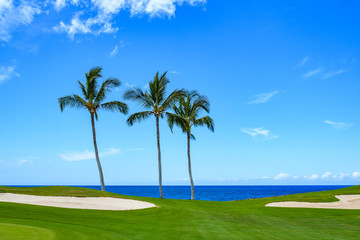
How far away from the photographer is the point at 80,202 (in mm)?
21125

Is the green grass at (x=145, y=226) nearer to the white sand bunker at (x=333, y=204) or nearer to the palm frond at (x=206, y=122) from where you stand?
the white sand bunker at (x=333, y=204)

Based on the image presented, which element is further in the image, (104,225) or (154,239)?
(104,225)

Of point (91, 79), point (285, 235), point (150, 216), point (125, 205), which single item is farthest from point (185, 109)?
point (285, 235)

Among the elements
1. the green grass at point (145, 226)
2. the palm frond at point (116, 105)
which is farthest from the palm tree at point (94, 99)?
the green grass at point (145, 226)

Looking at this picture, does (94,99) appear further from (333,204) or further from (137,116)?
(333,204)

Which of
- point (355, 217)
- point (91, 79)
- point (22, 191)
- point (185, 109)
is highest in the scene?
point (91, 79)

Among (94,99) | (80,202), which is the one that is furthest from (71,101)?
(80,202)

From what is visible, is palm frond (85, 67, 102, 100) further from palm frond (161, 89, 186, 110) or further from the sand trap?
the sand trap

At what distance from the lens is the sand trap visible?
65.6 ft

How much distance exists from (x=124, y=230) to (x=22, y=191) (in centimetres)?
1575

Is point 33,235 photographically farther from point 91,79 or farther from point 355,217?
point 91,79

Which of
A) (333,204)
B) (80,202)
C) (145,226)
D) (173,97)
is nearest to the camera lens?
(145,226)

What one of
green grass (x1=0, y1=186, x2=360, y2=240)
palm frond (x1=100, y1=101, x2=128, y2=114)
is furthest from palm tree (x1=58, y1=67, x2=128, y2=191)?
green grass (x1=0, y1=186, x2=360, y2=240)

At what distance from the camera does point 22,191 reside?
79.4 feet
